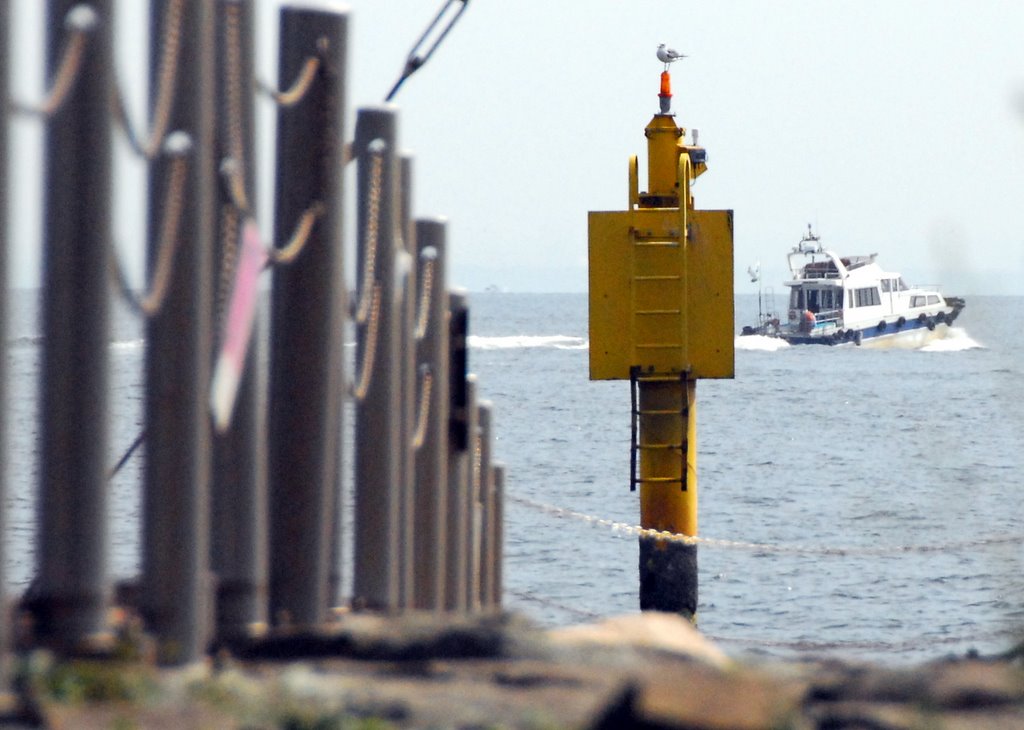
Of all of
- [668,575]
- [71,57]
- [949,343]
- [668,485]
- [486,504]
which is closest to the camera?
[71,57]

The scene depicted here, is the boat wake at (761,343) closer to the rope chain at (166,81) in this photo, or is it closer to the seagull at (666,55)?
the seagull at (666,55)

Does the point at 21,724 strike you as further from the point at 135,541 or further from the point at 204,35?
the point at 135,541

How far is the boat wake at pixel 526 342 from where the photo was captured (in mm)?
116062

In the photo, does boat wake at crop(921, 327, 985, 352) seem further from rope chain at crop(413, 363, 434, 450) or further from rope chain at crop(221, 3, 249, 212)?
rope chain at crop(221, 3, 249, 212)

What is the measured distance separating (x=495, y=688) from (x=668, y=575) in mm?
9745

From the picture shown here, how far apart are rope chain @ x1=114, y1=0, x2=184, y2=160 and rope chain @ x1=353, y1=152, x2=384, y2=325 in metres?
1.77

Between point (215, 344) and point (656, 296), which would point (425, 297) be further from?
point (656, 296)

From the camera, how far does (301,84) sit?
15.6ft

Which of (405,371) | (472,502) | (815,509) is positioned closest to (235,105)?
(405,371)

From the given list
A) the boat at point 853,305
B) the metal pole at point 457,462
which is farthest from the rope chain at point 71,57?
the boat at point 853,305

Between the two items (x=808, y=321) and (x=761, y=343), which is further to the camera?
(x=761, y=343)

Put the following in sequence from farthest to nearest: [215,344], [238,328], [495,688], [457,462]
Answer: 1. [457,462]
2. [215,344]
3. [238,328]
4. [495,688]

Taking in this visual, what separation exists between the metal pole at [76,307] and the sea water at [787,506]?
0.07 m

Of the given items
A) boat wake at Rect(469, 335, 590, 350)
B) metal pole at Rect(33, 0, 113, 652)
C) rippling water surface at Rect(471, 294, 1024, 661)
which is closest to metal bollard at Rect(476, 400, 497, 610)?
rippling water surface at Rect(471, 294, 1024, 661)
